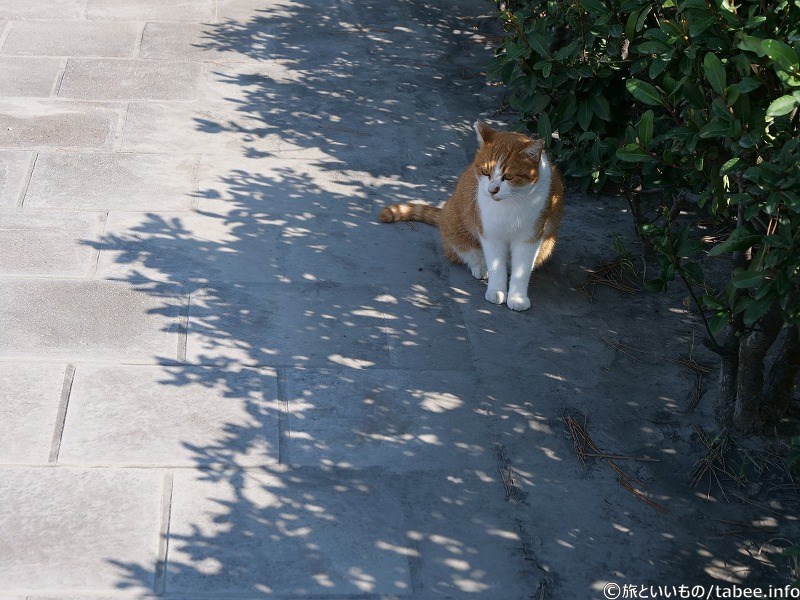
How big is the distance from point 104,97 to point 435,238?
2.54 metres

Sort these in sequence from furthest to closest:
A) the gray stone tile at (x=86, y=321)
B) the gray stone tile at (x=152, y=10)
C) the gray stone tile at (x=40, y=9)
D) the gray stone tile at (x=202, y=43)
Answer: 1. the gray stone tile at (x=152, y=10)
2. the gray stone tile at (x=40, y=9)
3. the gray stone tile at (x=202, y=43)
4. the gray stone tile at (x=86, y=321)

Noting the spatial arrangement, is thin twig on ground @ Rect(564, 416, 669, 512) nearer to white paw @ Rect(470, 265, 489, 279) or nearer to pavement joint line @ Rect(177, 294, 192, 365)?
white paw @ Rect(470, 265, 489, 279)

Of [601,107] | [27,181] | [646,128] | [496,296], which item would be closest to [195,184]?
[27,181]

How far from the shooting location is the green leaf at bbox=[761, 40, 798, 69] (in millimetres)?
2646

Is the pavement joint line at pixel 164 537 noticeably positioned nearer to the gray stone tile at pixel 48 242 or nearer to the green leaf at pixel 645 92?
the gray stone tile at pixel 48 242

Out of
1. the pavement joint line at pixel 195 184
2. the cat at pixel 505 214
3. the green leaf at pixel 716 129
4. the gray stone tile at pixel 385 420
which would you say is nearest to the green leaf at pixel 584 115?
the cat at pixel 505 214

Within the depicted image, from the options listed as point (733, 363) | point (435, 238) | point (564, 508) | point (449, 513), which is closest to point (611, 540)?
point (564, 508)

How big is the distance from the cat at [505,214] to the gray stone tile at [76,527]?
77.4 inches

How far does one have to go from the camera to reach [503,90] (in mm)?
6566

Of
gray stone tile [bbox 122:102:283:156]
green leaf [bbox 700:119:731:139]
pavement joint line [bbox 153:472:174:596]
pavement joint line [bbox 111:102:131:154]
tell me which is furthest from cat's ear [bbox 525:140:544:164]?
pavement joint line [bbox 111:102:131:154]

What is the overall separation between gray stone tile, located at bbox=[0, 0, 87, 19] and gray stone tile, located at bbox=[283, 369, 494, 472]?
4.48m

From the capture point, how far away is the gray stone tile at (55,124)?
211 inches

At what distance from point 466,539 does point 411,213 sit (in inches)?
90.2

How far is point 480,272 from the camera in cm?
465
